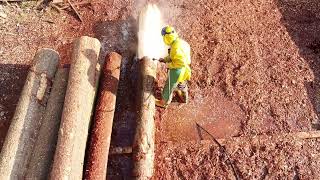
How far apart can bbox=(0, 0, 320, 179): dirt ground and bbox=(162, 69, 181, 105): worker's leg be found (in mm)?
617

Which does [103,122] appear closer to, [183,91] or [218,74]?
[183,91]

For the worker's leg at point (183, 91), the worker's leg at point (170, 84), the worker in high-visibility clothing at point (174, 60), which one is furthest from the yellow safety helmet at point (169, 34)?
the worker's leg at point (183, 91)

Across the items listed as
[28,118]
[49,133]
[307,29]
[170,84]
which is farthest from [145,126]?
[307,29]

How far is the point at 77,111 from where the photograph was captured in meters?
8.06

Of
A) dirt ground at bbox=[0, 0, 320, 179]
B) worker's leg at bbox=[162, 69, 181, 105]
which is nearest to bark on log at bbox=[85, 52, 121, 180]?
dirt ground at bbox=[0, 0, 320, 179]

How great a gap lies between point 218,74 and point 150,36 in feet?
6.64

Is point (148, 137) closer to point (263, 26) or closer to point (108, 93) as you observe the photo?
point (108, 93)

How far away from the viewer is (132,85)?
9.78 m

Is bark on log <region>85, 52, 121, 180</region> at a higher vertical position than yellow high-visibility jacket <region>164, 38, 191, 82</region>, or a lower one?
lower

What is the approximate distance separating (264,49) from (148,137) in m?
4.31

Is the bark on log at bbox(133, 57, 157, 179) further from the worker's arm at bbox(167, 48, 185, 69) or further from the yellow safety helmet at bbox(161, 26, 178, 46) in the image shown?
the yellow safety helmet at bbox(161, 26, 178, 46)

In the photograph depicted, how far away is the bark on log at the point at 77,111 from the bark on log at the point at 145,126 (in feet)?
3.53

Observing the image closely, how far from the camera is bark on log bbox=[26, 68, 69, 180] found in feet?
25.1

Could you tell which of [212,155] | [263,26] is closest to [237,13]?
[263,26]
